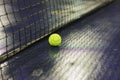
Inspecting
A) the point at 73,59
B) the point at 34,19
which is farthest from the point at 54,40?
the point at 34,19

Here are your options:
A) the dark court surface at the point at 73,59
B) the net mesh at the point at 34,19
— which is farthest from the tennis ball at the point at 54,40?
the net mesh at the point at 34,19

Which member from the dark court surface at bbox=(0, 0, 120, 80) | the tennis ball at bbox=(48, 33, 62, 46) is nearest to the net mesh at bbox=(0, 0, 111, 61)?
the dark court surface at bbox=(0, 0, 120, 80)

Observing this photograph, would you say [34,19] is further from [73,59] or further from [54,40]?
[73,59]

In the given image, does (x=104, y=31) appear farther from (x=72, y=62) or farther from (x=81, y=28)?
(x=72, y=62)

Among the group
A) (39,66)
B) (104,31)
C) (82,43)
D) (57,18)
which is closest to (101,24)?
(104,31)

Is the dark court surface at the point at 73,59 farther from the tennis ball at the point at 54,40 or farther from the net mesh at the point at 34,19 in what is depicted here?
the net mesh at the point at 34,19

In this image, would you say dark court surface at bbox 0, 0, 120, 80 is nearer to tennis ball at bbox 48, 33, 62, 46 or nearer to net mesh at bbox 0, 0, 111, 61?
tennis ball at bbox 48, 33, 62, 46
